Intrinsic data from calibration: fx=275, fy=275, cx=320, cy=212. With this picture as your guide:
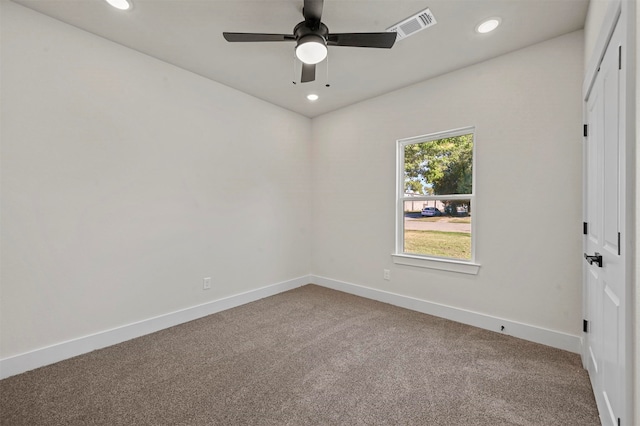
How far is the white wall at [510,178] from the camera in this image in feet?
7.97

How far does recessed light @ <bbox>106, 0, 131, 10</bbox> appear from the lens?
6.77 feet

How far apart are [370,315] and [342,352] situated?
36.0 inches

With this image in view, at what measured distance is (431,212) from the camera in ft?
11.1

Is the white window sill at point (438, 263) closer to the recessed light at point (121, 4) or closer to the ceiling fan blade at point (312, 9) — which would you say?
the ceiling fan blade at point (312, 9)

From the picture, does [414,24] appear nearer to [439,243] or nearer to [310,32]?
[310,32]

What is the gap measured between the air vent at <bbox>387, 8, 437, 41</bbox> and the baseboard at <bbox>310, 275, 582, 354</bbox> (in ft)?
9.28

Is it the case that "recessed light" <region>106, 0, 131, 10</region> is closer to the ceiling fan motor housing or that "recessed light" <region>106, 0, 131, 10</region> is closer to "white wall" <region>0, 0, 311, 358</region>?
"white wall" <region>0, 0, 311, 358</region>

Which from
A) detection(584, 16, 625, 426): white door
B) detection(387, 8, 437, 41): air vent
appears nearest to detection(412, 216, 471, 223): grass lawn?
detection(584, 16, 625, 426): white door

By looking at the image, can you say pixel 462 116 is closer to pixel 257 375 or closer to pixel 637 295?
pixel 637 295

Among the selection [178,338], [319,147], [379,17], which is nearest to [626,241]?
[379,17]

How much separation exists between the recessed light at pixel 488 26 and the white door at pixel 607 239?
918 millimetres

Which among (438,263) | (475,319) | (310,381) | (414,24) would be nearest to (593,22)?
(414,24)

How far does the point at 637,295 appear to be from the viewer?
1.01 metres

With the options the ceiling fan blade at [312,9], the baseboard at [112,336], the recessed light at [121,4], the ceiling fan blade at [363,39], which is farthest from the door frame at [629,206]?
the baseboard at [112,336]
